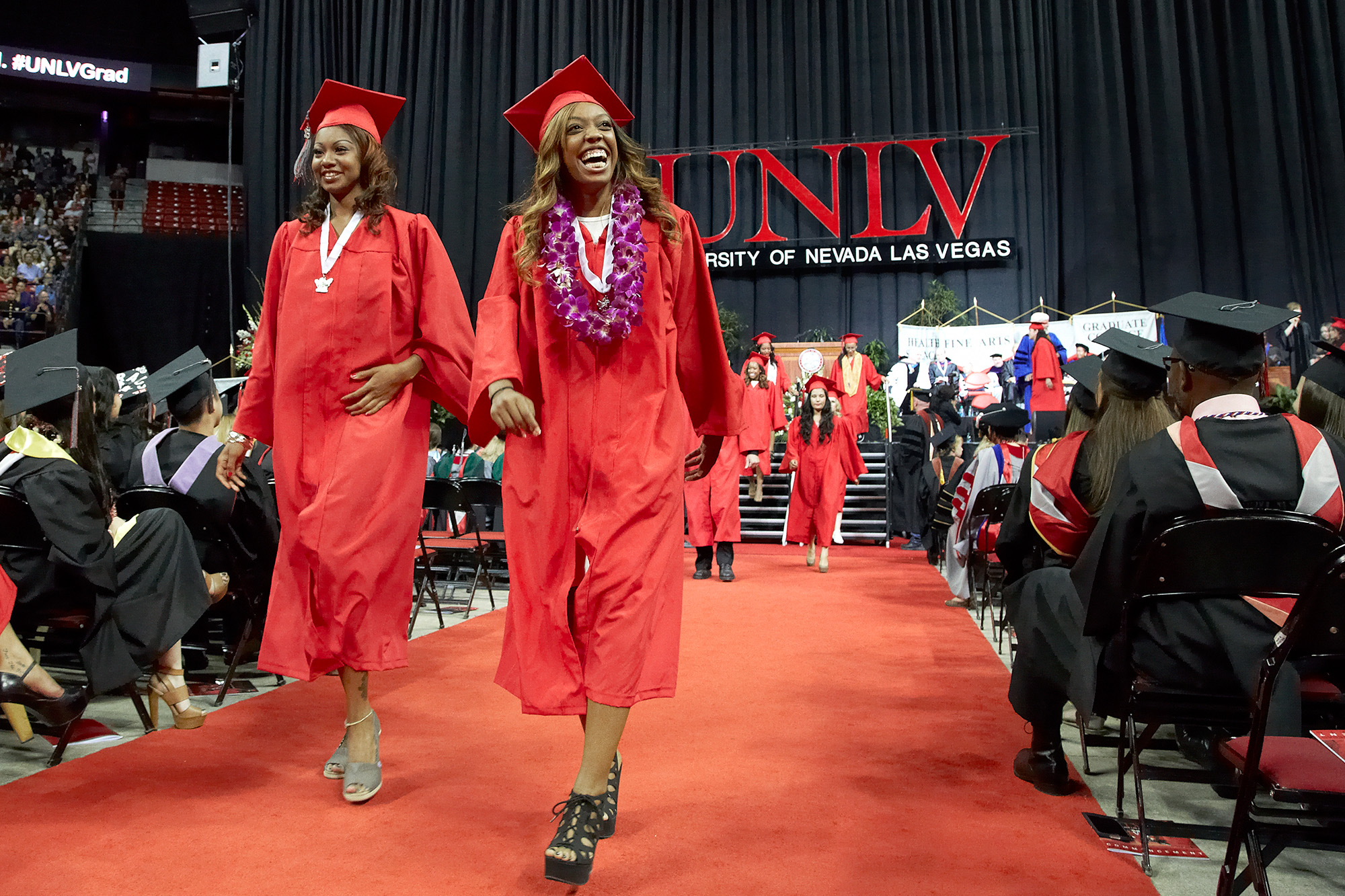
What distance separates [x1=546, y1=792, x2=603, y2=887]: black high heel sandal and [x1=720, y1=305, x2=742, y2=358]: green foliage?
12711 millimetres

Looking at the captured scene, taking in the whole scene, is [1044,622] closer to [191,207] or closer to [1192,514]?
Answer: [1192,514]

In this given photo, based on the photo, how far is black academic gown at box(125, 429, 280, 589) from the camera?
361cm

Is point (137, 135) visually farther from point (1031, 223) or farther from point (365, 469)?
point (365, 469)

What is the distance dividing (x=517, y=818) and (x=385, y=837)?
31 cm

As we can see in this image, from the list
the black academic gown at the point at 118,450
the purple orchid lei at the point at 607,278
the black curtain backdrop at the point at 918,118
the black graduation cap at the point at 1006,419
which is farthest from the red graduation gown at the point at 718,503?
the black curtain backdrop at the point at 918,118

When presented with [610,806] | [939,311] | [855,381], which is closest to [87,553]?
[610,806]

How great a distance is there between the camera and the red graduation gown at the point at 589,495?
79.0 inches

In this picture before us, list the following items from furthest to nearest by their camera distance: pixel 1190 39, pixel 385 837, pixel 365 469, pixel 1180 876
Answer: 1. pixel 1190 39
2. pixel 365 469
3. pixel 385 837
4. pixel 1180 876

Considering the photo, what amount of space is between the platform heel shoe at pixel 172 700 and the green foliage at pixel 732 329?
11.8 metres

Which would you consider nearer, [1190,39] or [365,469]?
[365,469]

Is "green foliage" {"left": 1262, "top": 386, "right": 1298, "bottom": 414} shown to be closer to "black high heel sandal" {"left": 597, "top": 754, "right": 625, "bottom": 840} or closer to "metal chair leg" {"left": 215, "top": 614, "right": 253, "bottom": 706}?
"black high heel sandal" {"left": 597, "top": 754, "right": 625, "bottom": 840}

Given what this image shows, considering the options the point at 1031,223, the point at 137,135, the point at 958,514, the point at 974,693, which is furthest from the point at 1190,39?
the point at 137,135

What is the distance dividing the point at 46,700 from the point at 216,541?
49.8 inches

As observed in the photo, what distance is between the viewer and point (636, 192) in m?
2.24
